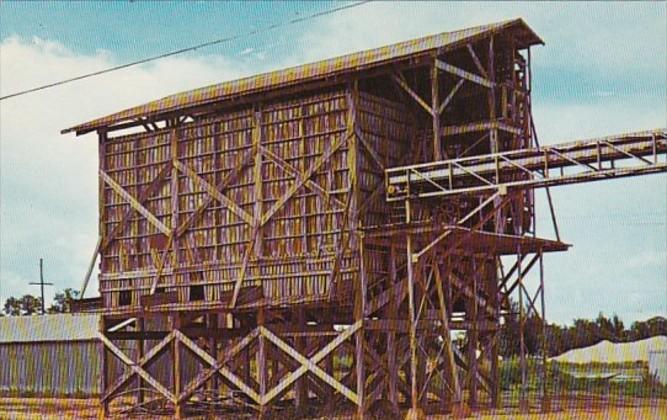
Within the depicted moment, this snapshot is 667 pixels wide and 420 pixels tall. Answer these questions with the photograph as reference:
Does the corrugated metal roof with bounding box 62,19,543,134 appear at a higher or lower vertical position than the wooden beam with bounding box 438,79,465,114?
higher

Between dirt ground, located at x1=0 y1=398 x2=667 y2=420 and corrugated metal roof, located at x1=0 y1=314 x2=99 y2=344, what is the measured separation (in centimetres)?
527

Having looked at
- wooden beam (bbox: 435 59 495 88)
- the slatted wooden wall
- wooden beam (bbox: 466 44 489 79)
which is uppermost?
wooden beam (bbox: 466 44 489 79)

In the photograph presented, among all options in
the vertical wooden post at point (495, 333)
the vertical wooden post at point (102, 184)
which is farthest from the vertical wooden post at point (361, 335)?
the vertical wooden post at point (102, 184)

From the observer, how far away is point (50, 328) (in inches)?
2203

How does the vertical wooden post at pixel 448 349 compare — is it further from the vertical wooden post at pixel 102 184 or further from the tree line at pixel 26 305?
the tree line at pixel 26 305

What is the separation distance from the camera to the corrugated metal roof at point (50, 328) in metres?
54.5

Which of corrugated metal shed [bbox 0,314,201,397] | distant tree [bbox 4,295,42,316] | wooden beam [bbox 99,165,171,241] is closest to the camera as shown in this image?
wooden beam [bbox 99,165,171,241]

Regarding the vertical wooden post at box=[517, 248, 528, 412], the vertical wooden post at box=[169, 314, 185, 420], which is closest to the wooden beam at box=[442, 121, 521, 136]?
the vertical wooden post at box=[517, 248, 528, 412]

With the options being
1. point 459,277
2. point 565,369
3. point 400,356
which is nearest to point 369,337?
point 400,356

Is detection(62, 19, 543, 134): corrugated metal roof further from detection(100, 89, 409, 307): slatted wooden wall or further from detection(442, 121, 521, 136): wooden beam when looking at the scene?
detection(442, 121, 521, 136): wooden beam

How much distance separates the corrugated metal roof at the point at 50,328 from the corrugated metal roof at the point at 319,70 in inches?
702

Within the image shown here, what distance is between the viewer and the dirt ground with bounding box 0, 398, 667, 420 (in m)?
31.6

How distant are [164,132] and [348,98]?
299 inches

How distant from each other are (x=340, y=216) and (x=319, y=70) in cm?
485
